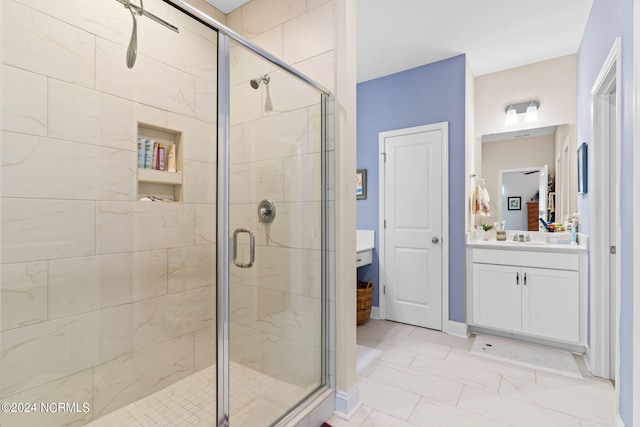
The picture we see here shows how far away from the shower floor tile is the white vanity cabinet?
2.01 m

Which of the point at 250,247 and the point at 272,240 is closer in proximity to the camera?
the point at 250,247

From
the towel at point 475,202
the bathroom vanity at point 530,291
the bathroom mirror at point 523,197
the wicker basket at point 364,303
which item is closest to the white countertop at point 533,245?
the bathroom vanity at point 530,291

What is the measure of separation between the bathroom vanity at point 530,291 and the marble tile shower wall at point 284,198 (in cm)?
189

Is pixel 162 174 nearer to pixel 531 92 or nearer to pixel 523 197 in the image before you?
pixel 523 197

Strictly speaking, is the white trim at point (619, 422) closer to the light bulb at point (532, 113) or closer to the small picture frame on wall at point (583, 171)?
the small picture frame on wall at point (583, 171)

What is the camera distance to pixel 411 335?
9.84 ft

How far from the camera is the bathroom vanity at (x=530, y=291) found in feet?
8.46

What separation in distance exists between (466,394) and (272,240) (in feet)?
5.35

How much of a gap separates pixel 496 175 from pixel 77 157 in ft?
11.8

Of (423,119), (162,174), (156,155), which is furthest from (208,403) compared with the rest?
(423,119)

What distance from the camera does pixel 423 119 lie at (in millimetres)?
3186

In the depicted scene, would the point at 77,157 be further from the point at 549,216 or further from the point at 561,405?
the point at 549,216

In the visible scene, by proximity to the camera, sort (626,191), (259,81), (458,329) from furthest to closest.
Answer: (458,329) < (259,81) < (626,191)

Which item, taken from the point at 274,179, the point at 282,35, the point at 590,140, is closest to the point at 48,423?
the point at 274,179
